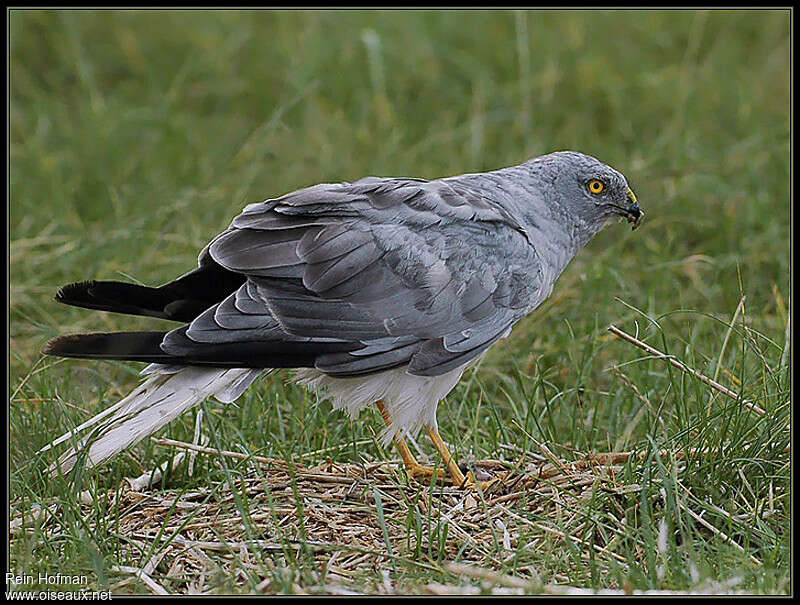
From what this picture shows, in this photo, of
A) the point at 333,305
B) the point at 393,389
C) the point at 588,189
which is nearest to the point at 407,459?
the point at 393,389

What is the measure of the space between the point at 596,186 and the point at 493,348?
136cm

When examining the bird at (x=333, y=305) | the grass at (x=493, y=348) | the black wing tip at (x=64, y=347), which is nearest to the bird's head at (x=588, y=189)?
the bird at (x=333, y=305)

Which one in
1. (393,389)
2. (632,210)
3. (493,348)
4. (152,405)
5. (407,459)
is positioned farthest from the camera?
(493,348)

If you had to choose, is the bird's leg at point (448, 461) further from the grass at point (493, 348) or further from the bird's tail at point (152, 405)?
the bird's tail at point (152, 405)

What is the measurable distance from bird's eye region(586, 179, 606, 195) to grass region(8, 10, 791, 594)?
2.25ft

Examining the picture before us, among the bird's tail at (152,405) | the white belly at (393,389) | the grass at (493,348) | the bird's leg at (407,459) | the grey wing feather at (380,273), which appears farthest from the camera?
the bird's leg at (407,459)

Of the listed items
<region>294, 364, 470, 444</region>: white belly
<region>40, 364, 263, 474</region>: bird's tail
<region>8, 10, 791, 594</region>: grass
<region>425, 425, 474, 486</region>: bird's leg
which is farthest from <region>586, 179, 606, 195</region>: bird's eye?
<region>40, 364, 263, 474</region>: bird's tail

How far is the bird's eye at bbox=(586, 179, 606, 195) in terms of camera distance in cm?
484

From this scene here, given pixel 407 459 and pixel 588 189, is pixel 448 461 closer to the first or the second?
pixel 407 459

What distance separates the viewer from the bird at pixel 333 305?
13.2 feet

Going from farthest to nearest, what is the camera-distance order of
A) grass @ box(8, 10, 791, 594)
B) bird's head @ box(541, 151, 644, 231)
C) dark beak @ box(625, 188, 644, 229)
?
dark beak @ box(625, 188, 644, 229) → bird's head @ box(541, 151, 644, 231) → grass @ box(8, 10, 791, 594)

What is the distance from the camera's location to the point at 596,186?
4.86 meters

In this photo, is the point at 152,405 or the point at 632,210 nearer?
the point at 152,405

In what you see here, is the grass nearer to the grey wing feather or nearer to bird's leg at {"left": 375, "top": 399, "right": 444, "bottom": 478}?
bird's leg at {"left": 375, "top": 399, "right": 444, "bottom": 478}
